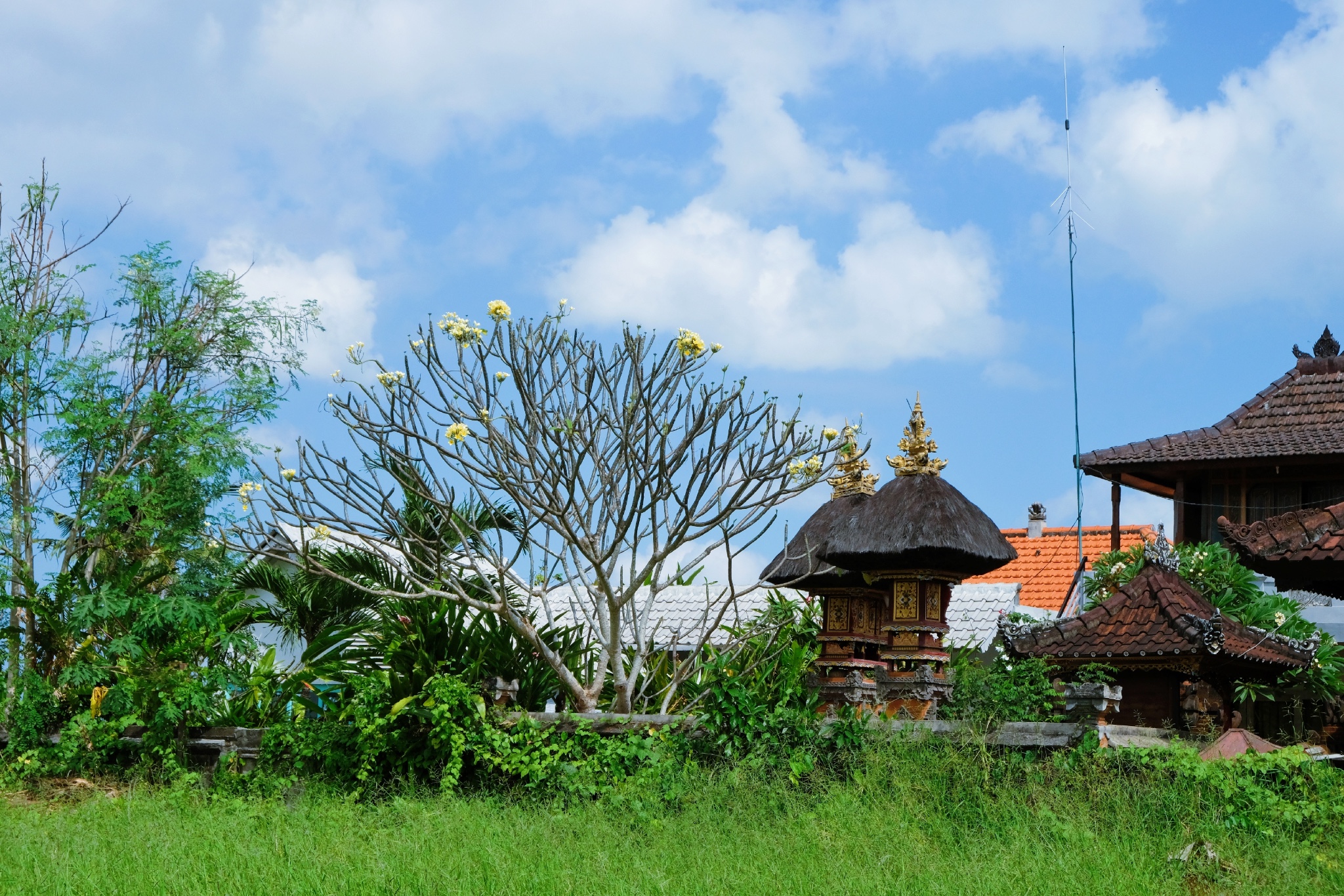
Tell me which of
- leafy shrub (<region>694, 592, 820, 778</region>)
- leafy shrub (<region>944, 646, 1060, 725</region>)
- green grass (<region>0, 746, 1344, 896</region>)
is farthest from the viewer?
leafy shrub (<region>944, 646, 1060, 725</region>)

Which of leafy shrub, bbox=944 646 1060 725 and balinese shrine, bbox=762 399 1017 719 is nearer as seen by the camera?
leafy shrub, bbox=944 646 1060 725

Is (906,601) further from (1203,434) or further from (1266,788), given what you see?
(1203,434)

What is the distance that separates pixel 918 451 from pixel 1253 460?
843 centimetres

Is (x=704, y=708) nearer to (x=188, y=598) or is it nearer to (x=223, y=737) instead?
(x=223, y=737)

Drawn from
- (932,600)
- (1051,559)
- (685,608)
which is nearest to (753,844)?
(932,600)

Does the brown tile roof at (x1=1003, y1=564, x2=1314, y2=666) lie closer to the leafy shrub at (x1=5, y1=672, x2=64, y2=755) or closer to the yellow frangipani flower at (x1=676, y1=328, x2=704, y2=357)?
the yellow frangipani flower at (x1=676, y1=328, x2=704, y2=357)

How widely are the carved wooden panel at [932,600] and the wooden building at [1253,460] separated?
8.33 meters

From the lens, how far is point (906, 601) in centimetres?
1190

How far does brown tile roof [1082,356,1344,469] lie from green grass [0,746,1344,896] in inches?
463

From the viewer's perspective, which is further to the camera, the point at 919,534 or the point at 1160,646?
the point at 919,534

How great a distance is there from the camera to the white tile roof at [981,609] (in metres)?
17.1

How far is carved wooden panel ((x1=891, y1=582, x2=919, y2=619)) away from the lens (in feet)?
38.8

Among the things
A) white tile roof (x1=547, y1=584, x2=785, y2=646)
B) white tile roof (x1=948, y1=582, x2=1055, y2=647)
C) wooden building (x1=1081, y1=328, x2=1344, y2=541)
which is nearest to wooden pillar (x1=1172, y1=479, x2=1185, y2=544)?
wooden building (x1=1081, y1=328, x2=1344, y2=541)

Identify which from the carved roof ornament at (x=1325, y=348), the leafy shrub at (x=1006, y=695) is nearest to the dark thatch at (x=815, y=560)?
the leafy shrub at (x=1006, y=695)
